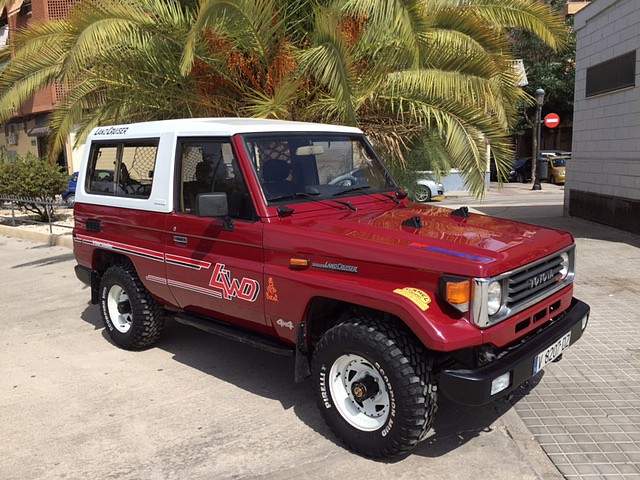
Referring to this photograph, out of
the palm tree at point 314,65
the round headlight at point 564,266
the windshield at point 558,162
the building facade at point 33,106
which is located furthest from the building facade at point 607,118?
the building facade at point 33,106

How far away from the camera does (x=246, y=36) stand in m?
7.42

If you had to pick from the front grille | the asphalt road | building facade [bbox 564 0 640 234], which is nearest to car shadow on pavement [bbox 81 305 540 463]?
the asphalt road

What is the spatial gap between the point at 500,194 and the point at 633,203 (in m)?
12.5

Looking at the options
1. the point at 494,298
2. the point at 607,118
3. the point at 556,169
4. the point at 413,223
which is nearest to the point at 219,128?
the point at 413,223

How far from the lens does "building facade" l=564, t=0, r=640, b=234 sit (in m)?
11.1

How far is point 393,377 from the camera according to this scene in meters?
3.40

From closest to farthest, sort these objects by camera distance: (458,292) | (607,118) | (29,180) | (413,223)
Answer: (458,292) < (413,223) < (607,118) < (29,180)

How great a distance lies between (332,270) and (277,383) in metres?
1.54

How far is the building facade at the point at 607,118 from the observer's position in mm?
11094

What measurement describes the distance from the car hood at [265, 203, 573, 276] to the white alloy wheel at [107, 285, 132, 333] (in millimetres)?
2270

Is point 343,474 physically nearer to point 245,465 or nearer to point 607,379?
point 245,465

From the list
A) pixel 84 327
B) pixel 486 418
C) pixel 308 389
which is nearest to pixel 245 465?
pixel 308 389

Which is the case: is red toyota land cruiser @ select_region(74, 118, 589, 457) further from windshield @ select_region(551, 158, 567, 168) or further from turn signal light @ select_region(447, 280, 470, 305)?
windshield @ select_region(551, 158, 567, 168)

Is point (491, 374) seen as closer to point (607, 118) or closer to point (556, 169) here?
point (607, 118)
